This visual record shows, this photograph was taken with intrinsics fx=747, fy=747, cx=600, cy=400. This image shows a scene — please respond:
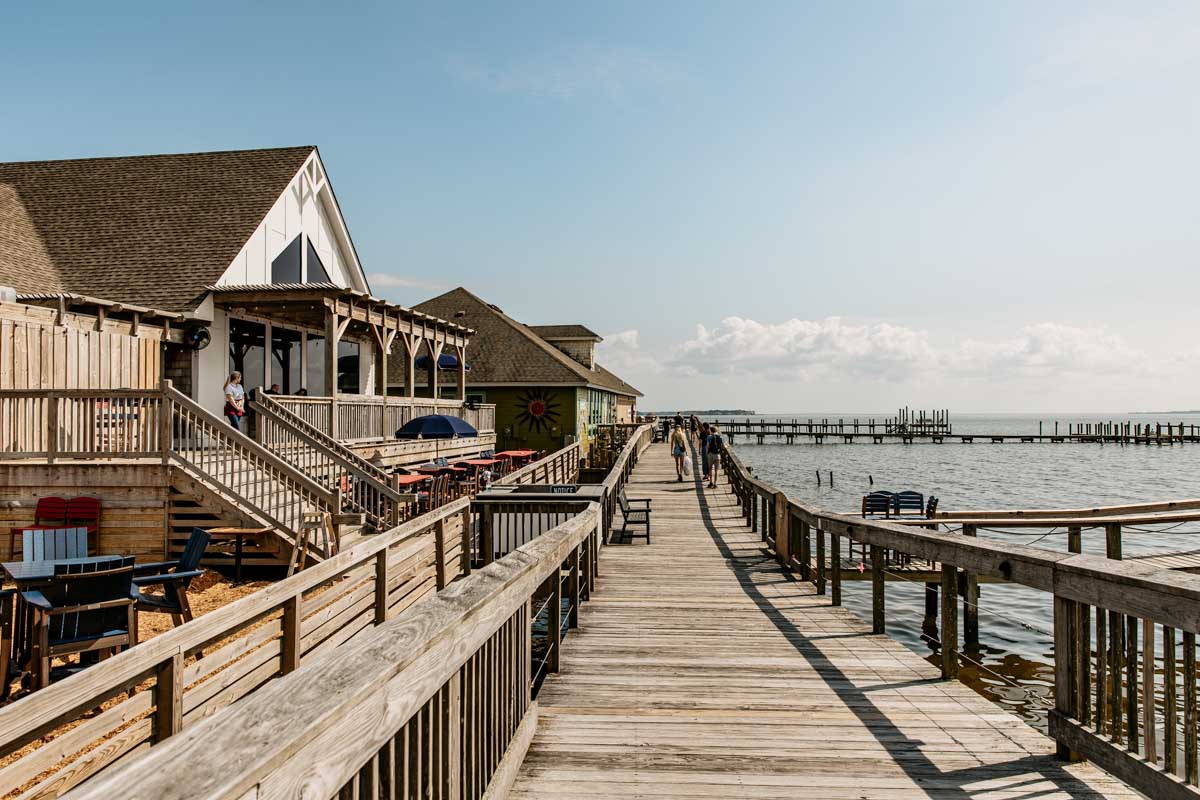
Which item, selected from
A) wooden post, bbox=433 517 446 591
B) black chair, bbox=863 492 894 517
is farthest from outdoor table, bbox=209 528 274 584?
black chair, bbox=863 492 894 517

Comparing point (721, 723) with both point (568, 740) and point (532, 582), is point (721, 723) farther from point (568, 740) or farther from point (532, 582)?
point (532, 582)

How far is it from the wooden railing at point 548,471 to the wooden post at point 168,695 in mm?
8512

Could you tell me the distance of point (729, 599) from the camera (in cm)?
838

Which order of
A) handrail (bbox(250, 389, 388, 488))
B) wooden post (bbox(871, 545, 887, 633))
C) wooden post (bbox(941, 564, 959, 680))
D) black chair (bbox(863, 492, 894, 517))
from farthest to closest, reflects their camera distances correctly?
black chair (bbox(863, 492, 894, 517))
handrail (bbox(250, 389, 388, 488))
wooden post (bbox(871, 545, 887, 633))
wooden post (bbox(941, 564, 959, 680))

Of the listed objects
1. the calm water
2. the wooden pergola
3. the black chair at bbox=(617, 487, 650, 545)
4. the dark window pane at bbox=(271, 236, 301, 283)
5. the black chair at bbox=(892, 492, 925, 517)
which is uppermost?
the dark window pane at bbox=(271, 236, 301, 283)

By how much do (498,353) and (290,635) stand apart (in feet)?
105

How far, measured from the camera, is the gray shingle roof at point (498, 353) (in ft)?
117

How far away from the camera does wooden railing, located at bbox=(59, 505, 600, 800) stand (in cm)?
136

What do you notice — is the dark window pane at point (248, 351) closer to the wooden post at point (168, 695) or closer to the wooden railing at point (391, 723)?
the wooden post at point (168, 695)

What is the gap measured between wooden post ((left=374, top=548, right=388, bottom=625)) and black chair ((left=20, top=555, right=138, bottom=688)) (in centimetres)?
217

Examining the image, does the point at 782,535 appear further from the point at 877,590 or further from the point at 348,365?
the point at 348,365

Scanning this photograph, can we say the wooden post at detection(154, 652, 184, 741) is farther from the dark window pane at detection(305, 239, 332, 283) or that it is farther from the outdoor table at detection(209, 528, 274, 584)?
the dark window pane at detection(305, 239, 332, 283)

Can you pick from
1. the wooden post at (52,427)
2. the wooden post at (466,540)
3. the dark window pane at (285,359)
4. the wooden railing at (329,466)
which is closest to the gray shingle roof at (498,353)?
the dark window pane at (285,359)

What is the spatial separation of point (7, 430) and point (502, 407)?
24.1 m
